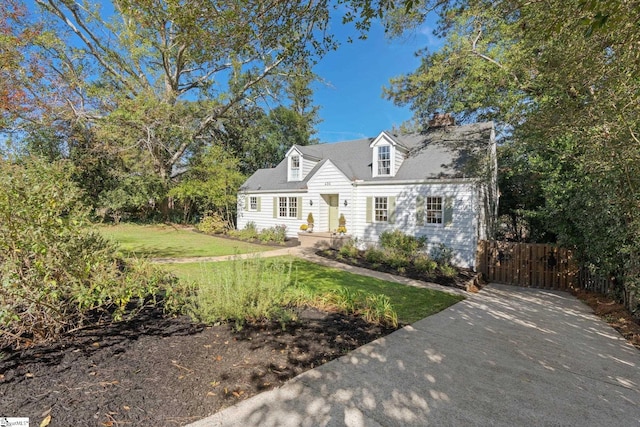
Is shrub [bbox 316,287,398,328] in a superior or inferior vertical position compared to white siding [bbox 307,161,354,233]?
inferior

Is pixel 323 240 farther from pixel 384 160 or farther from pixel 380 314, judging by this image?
pixel 380 314

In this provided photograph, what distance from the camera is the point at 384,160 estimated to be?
14047mm

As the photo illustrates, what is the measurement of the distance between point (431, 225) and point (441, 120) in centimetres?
662

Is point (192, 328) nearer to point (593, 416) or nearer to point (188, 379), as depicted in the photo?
point (188, 379)

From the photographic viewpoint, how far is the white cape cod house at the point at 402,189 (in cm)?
1145

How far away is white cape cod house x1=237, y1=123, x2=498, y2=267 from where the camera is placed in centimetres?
1145

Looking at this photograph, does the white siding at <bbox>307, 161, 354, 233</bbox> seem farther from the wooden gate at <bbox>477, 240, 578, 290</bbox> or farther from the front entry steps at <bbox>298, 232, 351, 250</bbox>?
the wooden gate at <bbox>477, 240, 578, 290</bbox>

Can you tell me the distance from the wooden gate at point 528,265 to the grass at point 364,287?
401cm

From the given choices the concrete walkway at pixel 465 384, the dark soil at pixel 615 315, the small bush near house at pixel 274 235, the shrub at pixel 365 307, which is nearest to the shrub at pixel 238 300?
the shrub at pixel 365 307

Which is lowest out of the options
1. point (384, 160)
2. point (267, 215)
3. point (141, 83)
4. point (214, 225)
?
point (214, 225)

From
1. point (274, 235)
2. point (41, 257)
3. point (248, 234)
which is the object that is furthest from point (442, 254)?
point (41, 257)

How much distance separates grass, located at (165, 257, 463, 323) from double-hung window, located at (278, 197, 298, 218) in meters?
7.53

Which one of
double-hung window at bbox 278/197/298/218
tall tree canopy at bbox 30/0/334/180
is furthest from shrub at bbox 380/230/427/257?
tall tree canopy at bbox 30/0/334/180


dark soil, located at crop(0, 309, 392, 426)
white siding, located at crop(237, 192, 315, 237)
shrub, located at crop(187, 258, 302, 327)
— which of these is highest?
white siding, located at crop(237, 192, 315, 237)
